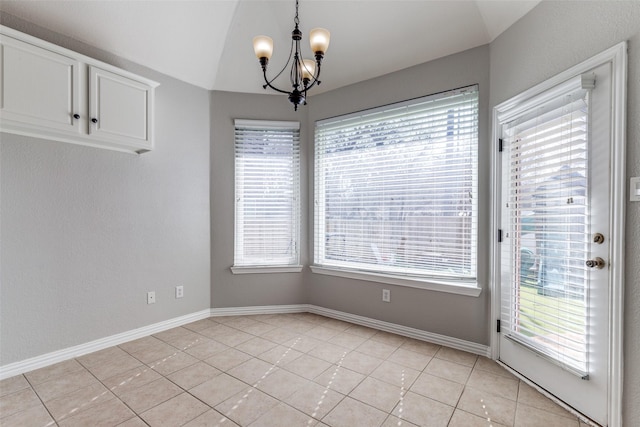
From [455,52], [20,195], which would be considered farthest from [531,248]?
[20,195]

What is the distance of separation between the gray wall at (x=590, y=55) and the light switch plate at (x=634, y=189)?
28 mm

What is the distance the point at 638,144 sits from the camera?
1524 mm

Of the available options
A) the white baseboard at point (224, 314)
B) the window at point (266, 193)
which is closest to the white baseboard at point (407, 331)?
the white baseboard at point (224, 314)

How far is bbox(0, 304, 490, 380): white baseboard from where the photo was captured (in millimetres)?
2256

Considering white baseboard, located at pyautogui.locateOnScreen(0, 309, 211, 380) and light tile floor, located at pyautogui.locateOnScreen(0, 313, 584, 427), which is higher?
white baseboard, located at pyautogui.locateOnScreen(0, 309, 211, 380)

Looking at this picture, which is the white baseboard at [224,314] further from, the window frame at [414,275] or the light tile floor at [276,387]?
the window frame at [414,275]

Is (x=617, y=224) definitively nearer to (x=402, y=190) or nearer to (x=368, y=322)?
(x=402, y=190)

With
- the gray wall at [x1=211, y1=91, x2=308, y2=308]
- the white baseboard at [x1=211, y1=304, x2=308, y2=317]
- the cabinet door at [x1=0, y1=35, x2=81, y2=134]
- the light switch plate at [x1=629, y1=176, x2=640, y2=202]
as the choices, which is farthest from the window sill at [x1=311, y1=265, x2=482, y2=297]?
the cabinet door at [x1=0, y1=35, x2=81, y2=134]

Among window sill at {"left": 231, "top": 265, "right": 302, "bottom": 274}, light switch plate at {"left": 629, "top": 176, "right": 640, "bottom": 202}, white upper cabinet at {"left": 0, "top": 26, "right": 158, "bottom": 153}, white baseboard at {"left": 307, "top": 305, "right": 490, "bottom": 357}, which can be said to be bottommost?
white baseboard at {"left": 307, "top": 305, "right": 490, "bottom": 357}

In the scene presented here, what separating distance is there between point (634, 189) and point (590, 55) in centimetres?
82

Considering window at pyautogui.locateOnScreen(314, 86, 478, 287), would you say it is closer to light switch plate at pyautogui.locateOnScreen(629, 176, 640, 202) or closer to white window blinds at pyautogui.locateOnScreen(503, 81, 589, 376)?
white window blinds at pyautogui.locateOnScreen(503, 81, 589, 376)

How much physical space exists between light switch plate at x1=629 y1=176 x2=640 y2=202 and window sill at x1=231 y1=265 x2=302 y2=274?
2802mm

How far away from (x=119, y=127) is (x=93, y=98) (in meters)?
0.25

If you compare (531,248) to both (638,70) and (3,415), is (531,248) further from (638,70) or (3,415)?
(3,415)
